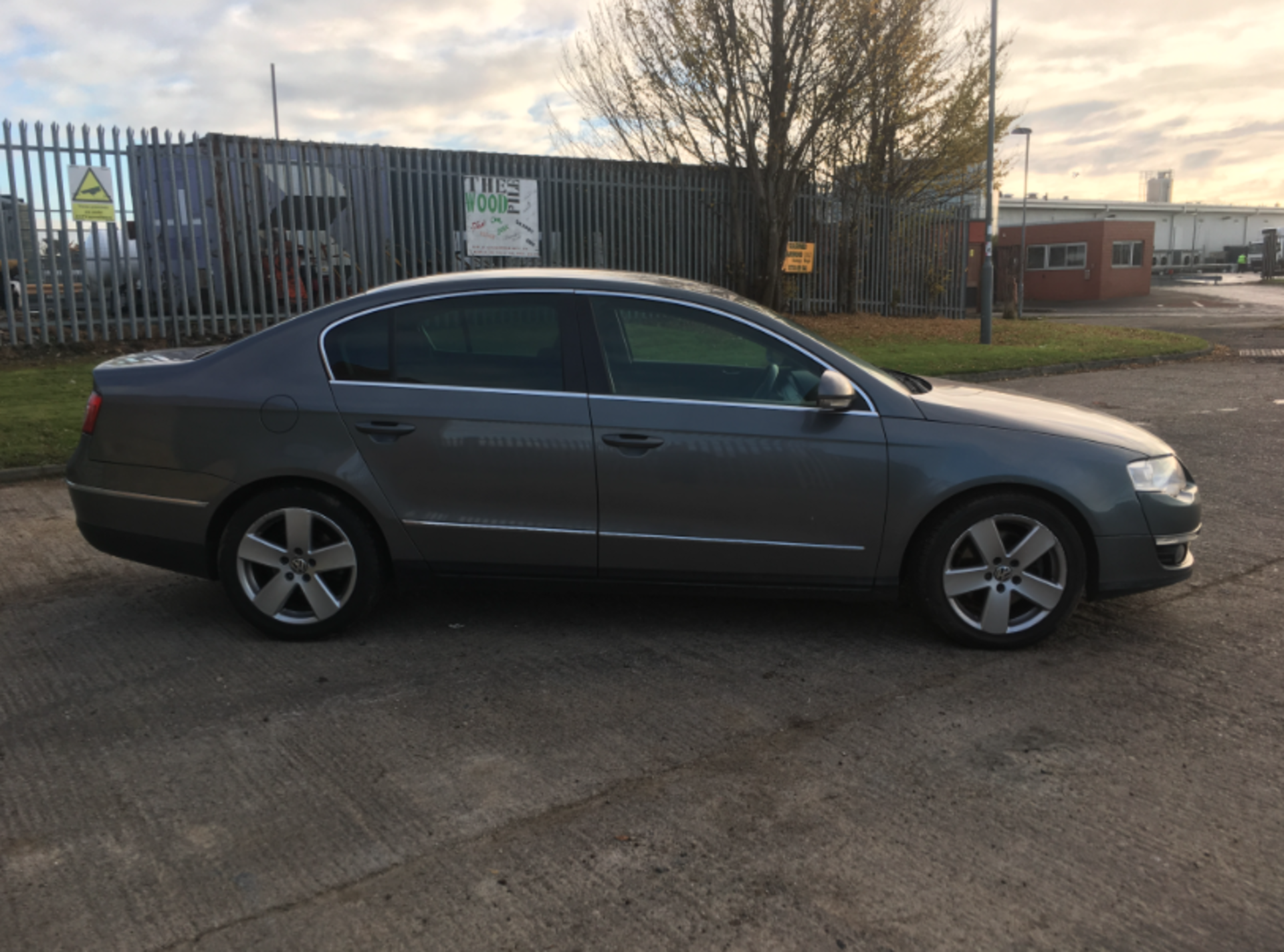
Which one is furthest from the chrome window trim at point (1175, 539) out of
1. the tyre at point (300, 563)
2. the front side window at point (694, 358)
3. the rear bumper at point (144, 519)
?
the rear bumper at point (144, 519)

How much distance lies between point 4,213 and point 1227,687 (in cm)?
1549

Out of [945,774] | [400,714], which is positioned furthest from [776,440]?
[400,714]

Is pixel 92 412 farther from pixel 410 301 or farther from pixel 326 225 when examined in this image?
pixel 326 225

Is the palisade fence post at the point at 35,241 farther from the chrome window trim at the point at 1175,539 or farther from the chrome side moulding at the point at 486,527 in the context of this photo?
the chrome window trim at the point at 1175,539

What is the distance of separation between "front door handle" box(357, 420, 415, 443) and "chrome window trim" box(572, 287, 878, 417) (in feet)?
2.63

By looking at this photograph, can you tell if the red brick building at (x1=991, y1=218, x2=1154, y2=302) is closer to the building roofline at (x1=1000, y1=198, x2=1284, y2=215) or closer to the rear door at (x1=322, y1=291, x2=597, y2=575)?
the building roofline at (x1=1000, y1=198, x2=1284, y2=215)

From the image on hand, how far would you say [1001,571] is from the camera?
450 cm

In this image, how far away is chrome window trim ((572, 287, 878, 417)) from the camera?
4.46m

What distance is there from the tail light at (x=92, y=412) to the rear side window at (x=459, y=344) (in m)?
1.05

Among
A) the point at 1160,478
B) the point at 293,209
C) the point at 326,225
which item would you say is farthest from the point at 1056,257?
the point at 1160,478

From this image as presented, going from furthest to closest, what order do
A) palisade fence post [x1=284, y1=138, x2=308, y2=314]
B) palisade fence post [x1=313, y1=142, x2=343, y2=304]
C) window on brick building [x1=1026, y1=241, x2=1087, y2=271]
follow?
window on brick building [x1=1026, y1=241, x2=1087, y2=271] → palisade fence post [x1=313, y1=142, x2=343, y2=304] → palisade fence post [x1=284, y1=138, x2=308, y2=314]

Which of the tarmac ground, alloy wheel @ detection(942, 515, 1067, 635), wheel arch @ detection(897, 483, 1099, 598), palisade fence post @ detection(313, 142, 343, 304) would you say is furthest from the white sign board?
alloy wheel @ detection(942, 515, 1067, 635)

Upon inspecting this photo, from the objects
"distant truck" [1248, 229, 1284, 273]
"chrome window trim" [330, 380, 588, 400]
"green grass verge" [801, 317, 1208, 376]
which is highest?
"distant truck" [1248, 229, 1284, 273]

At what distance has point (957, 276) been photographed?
28078mm
